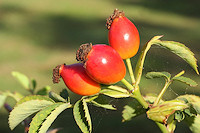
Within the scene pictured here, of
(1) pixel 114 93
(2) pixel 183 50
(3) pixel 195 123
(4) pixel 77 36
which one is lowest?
(4) pixel 77 36

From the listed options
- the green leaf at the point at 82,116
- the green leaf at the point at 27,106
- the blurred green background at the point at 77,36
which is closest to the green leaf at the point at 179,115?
the green leaf at the point at 82,116

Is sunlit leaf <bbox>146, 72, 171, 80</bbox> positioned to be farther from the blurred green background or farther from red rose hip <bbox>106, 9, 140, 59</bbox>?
the blurred green background

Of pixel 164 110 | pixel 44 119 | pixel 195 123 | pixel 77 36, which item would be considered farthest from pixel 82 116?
pixel 77 36

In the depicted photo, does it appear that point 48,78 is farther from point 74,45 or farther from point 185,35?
point 185,35

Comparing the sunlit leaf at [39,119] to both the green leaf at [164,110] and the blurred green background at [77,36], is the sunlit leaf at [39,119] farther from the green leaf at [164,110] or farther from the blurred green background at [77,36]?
the blurred green background at [77,36]

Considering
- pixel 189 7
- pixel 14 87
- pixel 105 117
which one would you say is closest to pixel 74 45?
pixel 14 87

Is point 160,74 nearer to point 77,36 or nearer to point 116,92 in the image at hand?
point 116,92
